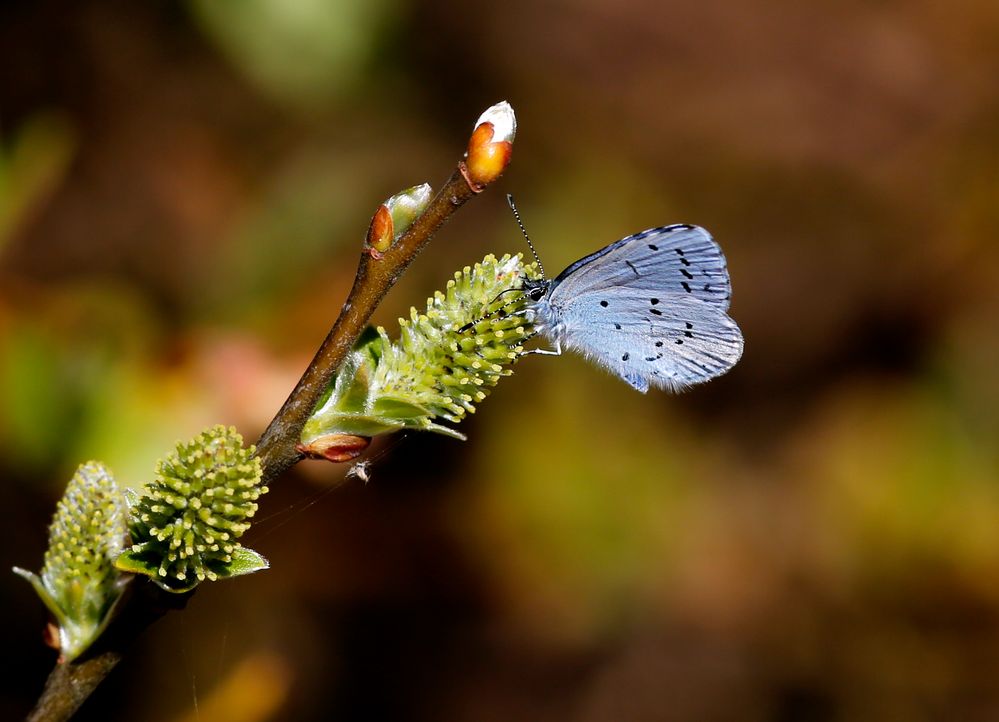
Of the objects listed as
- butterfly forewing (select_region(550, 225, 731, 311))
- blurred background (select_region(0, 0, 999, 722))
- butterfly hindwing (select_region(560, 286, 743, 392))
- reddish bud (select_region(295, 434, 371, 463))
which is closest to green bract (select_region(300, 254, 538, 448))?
reddish bud (select_region(295, 434, 371, 463))

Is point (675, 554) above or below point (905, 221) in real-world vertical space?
below

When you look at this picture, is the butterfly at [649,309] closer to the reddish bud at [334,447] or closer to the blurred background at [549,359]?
the reddish bud at [334,447]

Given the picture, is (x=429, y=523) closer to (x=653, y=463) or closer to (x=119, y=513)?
(x=653, y=463)

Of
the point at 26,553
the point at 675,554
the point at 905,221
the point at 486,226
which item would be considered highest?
the point at 905,221

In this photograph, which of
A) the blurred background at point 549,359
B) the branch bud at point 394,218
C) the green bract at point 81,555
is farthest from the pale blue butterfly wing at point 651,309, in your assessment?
the blurred background at point 549,359

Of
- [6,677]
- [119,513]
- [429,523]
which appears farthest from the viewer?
[429,523]

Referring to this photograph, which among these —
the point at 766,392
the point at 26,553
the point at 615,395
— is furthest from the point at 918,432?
the point at 26,553
